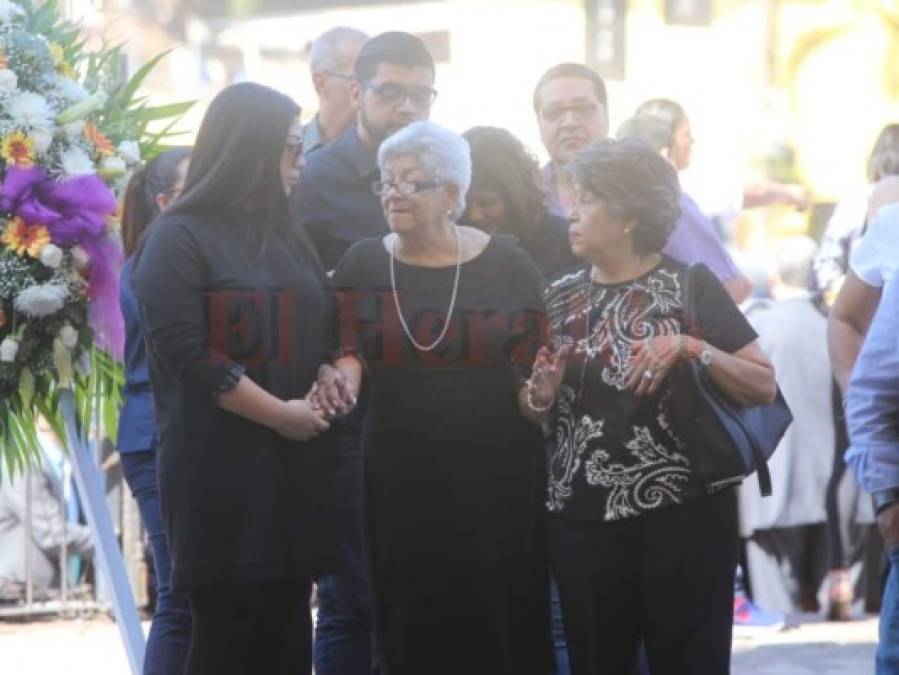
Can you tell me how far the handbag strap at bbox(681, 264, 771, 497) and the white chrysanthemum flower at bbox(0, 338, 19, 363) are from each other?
1.94 metres

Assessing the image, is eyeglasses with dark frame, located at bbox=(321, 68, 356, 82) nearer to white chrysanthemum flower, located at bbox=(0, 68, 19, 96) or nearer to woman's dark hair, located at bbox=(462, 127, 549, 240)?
woman's dark hair, located at bbox=(462, 127, 549, 240)

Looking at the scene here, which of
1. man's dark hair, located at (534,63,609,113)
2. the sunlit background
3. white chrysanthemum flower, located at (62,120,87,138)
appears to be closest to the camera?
white chrysanthemum flower, located at (62,120,87,138)

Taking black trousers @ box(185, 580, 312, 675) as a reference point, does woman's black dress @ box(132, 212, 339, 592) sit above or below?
above

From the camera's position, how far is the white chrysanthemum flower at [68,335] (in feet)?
20.4

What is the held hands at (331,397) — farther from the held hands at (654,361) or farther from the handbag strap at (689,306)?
the handbag strap at (689,306)

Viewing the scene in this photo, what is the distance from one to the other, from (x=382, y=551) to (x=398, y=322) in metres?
0.61

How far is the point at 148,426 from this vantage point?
6094mm

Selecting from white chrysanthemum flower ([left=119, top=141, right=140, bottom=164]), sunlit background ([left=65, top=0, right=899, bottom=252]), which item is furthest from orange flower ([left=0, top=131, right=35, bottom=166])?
sunlit background ([left=65, top=0, right=899, bottom=252])

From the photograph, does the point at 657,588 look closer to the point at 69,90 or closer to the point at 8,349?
the point at 8,349

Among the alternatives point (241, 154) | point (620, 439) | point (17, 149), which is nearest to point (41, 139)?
point (17, 149)

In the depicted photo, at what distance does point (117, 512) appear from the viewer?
441 inches

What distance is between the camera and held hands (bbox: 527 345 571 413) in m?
5.43

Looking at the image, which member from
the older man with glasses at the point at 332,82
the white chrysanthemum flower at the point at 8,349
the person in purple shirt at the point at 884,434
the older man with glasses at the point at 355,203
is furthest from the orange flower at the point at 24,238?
the person in purple shirt at the point at 884,434

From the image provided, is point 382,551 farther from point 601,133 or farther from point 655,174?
point 601,133
